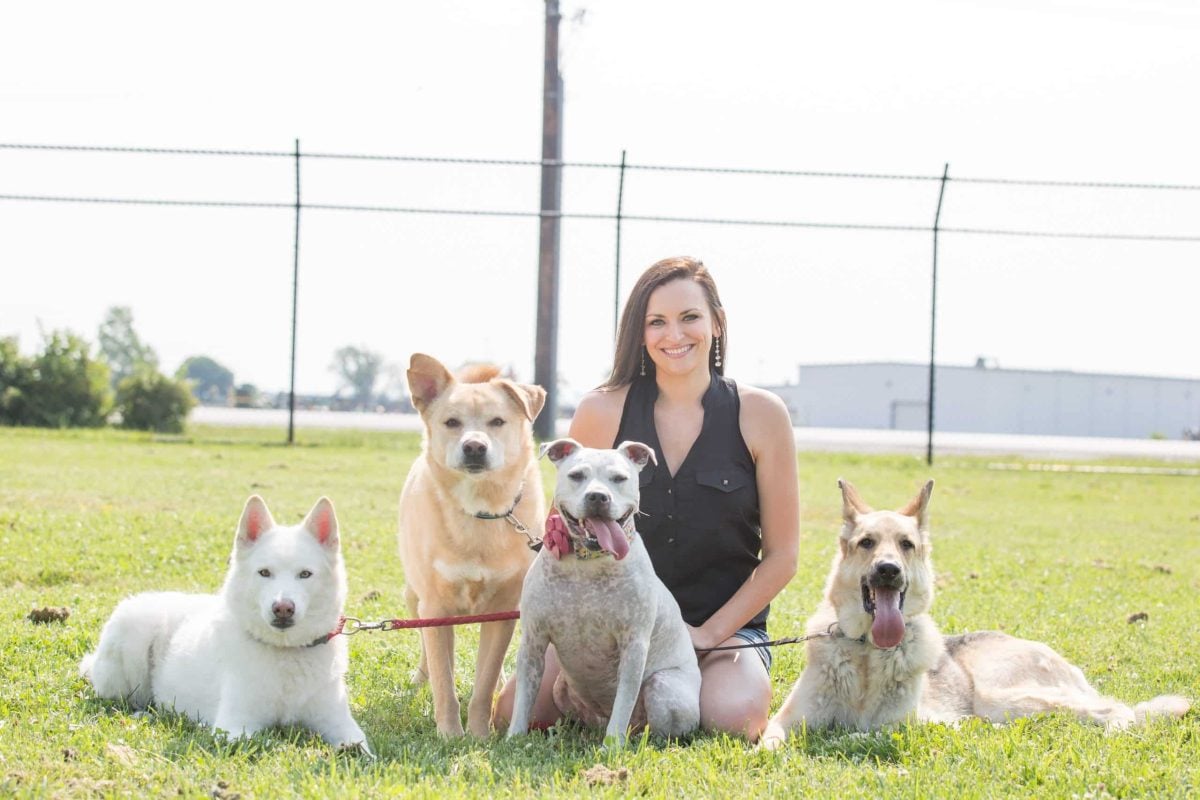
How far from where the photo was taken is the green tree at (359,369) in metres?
97.8

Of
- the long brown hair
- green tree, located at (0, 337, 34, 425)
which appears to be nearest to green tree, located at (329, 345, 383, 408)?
green tree, located at (0, 337, 34, 425)

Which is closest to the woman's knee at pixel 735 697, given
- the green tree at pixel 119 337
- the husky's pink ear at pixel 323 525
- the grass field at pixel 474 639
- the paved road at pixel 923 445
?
the grass field at pixel 474 639

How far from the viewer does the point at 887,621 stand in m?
4.80

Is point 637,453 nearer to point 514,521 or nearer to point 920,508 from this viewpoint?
point 514,521

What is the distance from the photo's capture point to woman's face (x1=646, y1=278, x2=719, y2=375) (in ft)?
17.1

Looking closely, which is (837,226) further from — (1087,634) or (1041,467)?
(1087,634)

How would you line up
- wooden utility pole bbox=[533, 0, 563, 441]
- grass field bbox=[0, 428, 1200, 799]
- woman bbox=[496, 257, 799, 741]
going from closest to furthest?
grass field bbox=[0, 428, 1200, 799], woman bbox=[496, 257, 799, 741], wooden utility pole bbox=[533, 0, 563, 441]

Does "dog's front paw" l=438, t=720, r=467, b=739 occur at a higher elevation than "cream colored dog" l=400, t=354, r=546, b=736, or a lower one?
lower

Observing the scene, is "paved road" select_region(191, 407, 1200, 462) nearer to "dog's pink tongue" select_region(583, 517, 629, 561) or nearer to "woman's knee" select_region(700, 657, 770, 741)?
"woman's knee" select_region(700, 657, 770, 741)

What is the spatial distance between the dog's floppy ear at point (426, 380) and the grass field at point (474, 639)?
154 cm

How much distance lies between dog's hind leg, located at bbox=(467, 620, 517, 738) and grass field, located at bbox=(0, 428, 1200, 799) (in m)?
0.31

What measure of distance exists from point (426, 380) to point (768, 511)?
184 centimetres

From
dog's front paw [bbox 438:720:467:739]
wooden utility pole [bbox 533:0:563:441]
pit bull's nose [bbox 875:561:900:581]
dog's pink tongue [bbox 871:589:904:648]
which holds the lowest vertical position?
dog's front paw [bbox 438:720:467:739]

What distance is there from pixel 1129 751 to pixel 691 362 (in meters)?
2.53
